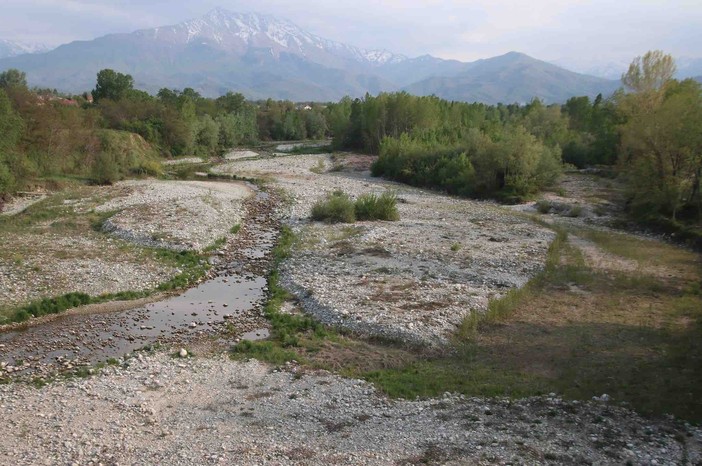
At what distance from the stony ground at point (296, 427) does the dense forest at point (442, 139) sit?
29403mm

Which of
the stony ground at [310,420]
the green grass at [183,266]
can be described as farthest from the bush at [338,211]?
the stony ground at [310,420]

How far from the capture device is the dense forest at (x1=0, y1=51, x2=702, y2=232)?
125 ft

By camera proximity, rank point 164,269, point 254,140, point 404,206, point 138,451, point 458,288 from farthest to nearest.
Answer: point 254,140 → point 404,206 → point 164,269 → point 458,288 → point 138,451

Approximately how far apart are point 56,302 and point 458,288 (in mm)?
16449

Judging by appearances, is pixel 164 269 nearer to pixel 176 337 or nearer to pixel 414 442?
pixel 176 337

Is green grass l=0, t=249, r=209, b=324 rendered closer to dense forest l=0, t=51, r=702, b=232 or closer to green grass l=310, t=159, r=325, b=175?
dense forest l=0, t=51, r=702, b=232

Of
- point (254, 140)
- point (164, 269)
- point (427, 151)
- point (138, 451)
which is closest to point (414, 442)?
point (138, 451)

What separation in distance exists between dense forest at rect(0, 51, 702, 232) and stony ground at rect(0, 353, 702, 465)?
1158 inches

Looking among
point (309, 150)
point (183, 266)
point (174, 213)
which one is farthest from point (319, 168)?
point (183, 266)

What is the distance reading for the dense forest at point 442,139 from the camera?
1495 inches

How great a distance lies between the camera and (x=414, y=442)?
12188 mm

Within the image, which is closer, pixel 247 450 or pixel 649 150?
pixel 247 450

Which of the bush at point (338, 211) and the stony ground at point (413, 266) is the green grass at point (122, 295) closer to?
the stony ground at point (413, 266)

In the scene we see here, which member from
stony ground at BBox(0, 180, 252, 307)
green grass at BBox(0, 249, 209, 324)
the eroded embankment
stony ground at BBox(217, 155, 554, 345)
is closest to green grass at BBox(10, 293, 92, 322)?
green grass at BBox(0, 249, 209, 324)
